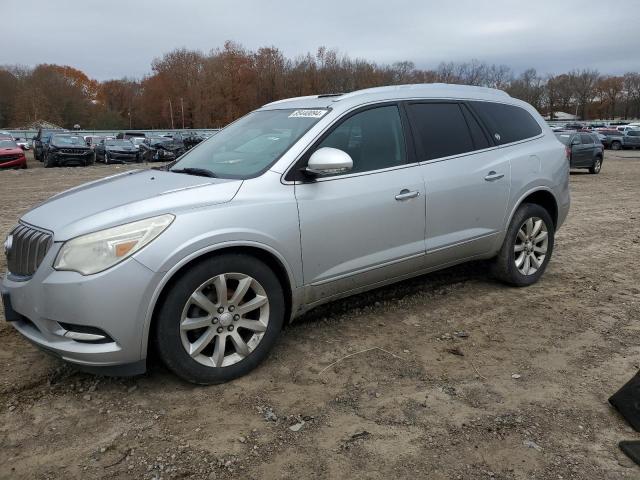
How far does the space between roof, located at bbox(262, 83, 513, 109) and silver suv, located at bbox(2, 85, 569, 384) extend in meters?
0.02

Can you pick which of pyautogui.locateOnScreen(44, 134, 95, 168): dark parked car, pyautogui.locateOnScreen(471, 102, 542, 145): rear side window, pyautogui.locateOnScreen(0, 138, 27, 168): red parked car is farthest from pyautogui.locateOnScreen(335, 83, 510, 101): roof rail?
pyautogui.locateOnScreen(44, 134, 95, 168): dark parked car

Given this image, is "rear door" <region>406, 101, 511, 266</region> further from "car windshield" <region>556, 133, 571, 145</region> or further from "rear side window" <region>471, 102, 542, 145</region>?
"car windshield" <region>556, 133, 571, 145</region>

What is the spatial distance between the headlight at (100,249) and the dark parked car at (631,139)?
43.4 m

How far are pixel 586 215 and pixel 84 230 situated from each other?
909 centimetres

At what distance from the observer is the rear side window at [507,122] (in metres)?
4.75

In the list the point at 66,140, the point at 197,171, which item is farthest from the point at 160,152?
the point at 197,171

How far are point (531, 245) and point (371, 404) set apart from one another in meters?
2.79

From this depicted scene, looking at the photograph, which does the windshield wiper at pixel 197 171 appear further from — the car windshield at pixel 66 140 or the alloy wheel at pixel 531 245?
the car windshield at pixel 66 140

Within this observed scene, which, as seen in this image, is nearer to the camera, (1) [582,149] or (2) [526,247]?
(2) [526,247]

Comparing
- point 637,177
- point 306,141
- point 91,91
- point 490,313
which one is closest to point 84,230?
point 306,141

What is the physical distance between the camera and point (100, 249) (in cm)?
283

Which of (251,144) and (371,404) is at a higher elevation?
(251,144)

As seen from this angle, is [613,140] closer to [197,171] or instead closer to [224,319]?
[197,171]

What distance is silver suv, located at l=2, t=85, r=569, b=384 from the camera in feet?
9.41
